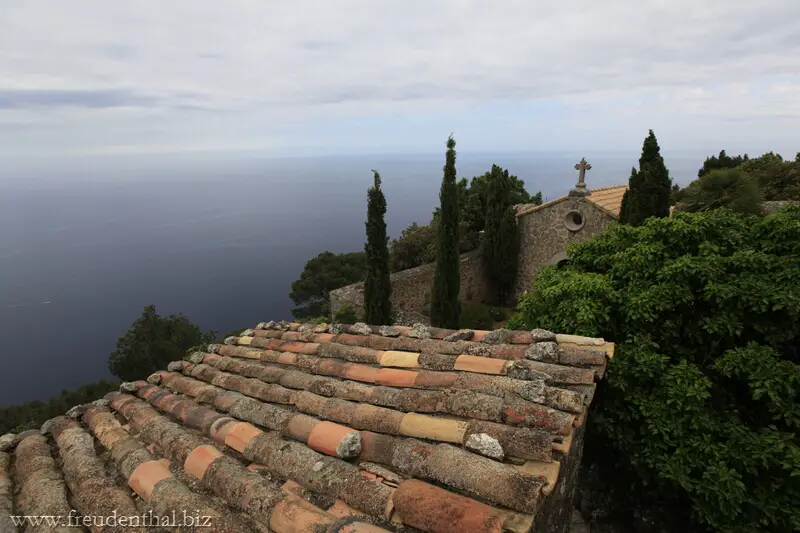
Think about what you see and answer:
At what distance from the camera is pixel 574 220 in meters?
17.6

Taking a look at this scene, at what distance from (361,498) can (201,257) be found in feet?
420

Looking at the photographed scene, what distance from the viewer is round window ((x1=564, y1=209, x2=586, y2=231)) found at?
1727 cm

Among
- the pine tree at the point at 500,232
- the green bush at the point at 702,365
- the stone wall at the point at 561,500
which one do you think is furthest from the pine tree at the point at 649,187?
the stone wall at the point at 561,500

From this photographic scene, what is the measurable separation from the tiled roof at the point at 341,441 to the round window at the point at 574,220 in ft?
46.3

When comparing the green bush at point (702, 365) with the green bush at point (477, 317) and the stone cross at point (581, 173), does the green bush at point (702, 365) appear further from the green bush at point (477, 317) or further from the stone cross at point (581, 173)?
the green bush at point (477, 317)

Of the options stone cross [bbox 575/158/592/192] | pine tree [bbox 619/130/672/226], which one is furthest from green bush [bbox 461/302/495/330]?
pine tree [bbox 619/130/672/226]

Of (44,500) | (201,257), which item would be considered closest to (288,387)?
(44,500)

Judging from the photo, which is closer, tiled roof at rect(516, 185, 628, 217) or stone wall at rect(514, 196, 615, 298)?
tiled roof at rect(516, 185, 628, 217)

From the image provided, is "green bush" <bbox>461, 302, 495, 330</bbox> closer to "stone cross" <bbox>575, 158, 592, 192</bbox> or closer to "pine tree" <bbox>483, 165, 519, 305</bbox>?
"pine tree" <bbox>483, 165, 519, 305</bbox>

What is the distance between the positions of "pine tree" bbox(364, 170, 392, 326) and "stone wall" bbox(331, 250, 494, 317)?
1218 mm

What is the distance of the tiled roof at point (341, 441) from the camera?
2.48 meters

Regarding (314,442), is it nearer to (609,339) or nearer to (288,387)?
(288,387)

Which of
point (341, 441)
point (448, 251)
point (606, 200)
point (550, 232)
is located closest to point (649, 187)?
point (606, 200)

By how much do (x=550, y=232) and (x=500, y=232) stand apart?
211 centimetres
